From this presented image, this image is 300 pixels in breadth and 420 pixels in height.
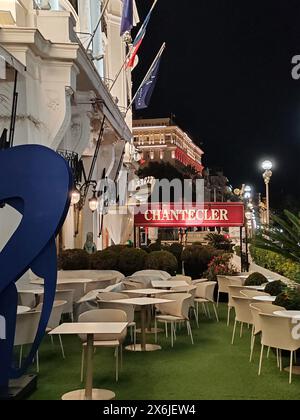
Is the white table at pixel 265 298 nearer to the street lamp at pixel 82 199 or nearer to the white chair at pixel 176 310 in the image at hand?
the white chair at pixel 176 310

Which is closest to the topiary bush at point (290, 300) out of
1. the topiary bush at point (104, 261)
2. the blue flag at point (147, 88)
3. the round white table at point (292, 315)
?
the round white table at point (292, 315)

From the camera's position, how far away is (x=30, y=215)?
5699 mm

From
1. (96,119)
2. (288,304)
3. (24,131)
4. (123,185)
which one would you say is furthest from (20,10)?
(123,185)

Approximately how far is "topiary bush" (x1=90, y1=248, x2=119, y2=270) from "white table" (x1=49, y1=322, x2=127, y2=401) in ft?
29.6

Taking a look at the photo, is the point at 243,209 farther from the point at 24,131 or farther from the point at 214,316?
the point at 24,131

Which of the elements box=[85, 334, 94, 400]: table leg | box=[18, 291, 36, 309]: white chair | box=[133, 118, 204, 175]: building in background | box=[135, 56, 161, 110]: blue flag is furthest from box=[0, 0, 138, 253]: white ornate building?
box=[133, 118, 204, 175]: building in background

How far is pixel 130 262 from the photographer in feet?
53.4

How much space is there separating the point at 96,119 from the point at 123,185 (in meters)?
13.9

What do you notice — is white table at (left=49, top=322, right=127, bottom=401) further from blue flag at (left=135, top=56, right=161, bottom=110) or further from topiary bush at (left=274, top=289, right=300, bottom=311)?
blue flag at (left=135, top=56, right=161, bottom=110)

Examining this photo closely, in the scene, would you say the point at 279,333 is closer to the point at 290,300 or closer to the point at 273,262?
the point at 290,300

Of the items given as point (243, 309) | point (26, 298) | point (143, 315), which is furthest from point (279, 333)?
point (26, 298)

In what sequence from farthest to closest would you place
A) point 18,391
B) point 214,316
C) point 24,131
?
point 214,316 → point 24,131 → point 18,391

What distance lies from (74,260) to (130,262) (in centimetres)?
173

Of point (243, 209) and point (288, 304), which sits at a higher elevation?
point (243, 209)
